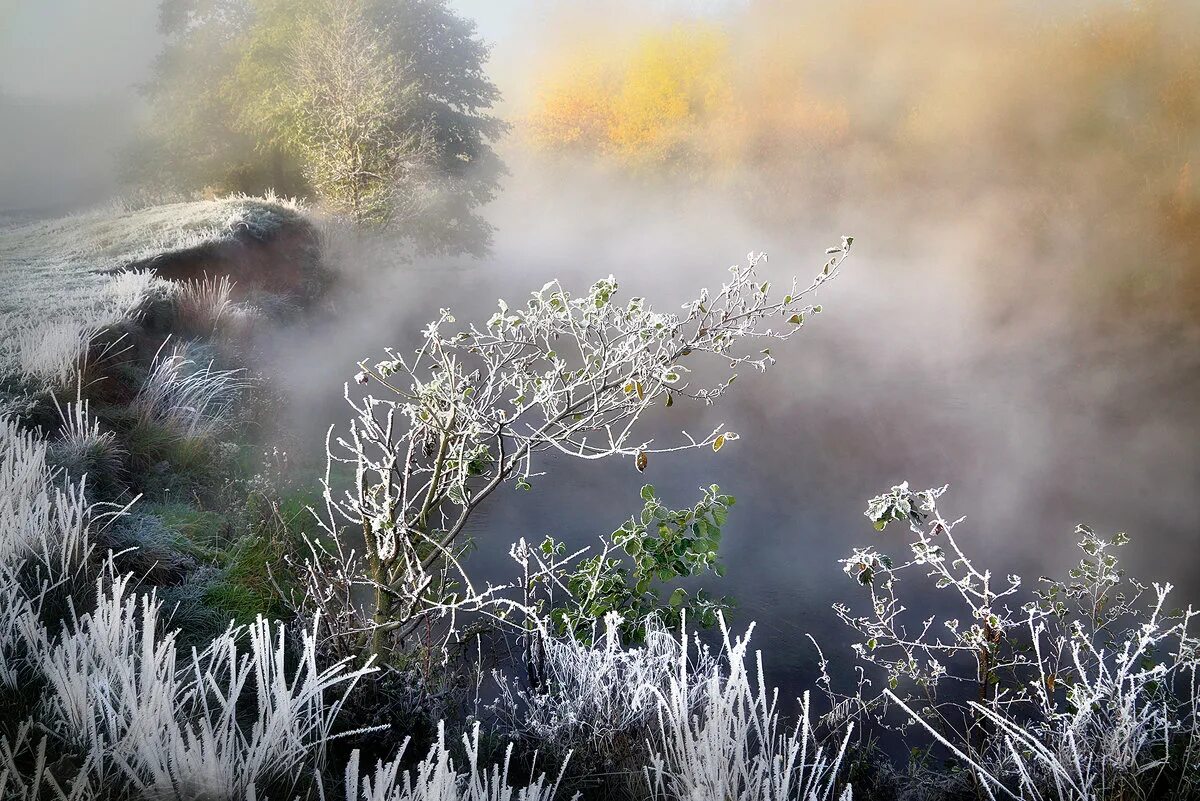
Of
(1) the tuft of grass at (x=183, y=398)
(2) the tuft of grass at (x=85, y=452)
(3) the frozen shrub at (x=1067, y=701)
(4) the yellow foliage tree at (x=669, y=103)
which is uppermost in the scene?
(4) the yellow foliage tree at (x=669, y=103)

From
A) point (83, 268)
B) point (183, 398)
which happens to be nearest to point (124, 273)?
point (83, 268)

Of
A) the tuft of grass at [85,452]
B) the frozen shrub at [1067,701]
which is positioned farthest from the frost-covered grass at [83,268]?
the frozen shrub at [1067,701]

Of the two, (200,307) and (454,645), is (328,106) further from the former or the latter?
(454,645)

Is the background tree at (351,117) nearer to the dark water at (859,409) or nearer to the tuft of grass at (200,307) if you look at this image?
the dark water at (859,409)

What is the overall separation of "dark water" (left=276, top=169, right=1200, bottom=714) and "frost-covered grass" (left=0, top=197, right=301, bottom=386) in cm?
163

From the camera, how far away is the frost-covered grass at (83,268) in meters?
3.87

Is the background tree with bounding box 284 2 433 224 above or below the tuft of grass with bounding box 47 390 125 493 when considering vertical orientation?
above

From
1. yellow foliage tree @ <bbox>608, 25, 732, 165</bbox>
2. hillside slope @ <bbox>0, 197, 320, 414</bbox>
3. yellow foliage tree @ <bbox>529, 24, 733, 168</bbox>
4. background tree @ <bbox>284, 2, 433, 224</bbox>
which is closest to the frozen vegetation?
hillside slope @ <bbox>0, 197, 320, 414</bbox>

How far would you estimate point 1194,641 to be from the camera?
2.31m

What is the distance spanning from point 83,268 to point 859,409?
30.3 feet

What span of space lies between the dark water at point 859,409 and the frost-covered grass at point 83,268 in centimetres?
163

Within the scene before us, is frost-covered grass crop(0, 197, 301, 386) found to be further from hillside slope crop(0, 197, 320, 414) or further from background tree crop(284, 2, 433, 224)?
background tree crop(284, 2, 433, 224)

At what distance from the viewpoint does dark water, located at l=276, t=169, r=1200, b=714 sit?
607 cm

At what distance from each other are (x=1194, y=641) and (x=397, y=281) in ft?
37.7
